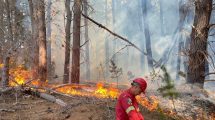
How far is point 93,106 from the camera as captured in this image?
380 inches

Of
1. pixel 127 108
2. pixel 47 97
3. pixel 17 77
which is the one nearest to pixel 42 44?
pixel 17 77

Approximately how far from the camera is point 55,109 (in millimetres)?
9484

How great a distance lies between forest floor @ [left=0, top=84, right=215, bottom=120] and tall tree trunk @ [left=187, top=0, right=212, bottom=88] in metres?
1.10

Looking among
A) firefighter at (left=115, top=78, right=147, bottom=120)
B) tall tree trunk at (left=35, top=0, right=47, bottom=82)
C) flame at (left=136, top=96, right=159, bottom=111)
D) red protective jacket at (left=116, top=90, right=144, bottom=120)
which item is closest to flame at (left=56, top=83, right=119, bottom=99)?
flame at (left=136, top=96, right=159, bottom=111)

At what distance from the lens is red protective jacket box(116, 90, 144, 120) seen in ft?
18.4

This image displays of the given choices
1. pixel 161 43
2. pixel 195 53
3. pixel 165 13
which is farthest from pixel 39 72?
pixel 165 13

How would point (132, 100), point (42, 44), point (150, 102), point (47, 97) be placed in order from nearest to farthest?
point (132, 100) < point (47, 97) < point (150, 102) < point (42, 44)

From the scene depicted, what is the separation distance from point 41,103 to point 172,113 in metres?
4.23

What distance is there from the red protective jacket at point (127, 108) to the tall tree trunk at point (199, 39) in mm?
6724

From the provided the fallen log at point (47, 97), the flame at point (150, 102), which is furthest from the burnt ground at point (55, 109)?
the flame at point (150, 102)

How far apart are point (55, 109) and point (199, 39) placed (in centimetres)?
606

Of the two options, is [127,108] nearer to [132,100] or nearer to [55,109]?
[132,100]

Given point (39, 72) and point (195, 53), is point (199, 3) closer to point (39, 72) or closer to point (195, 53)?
point (195, 53)

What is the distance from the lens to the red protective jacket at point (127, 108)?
5.62 metres
